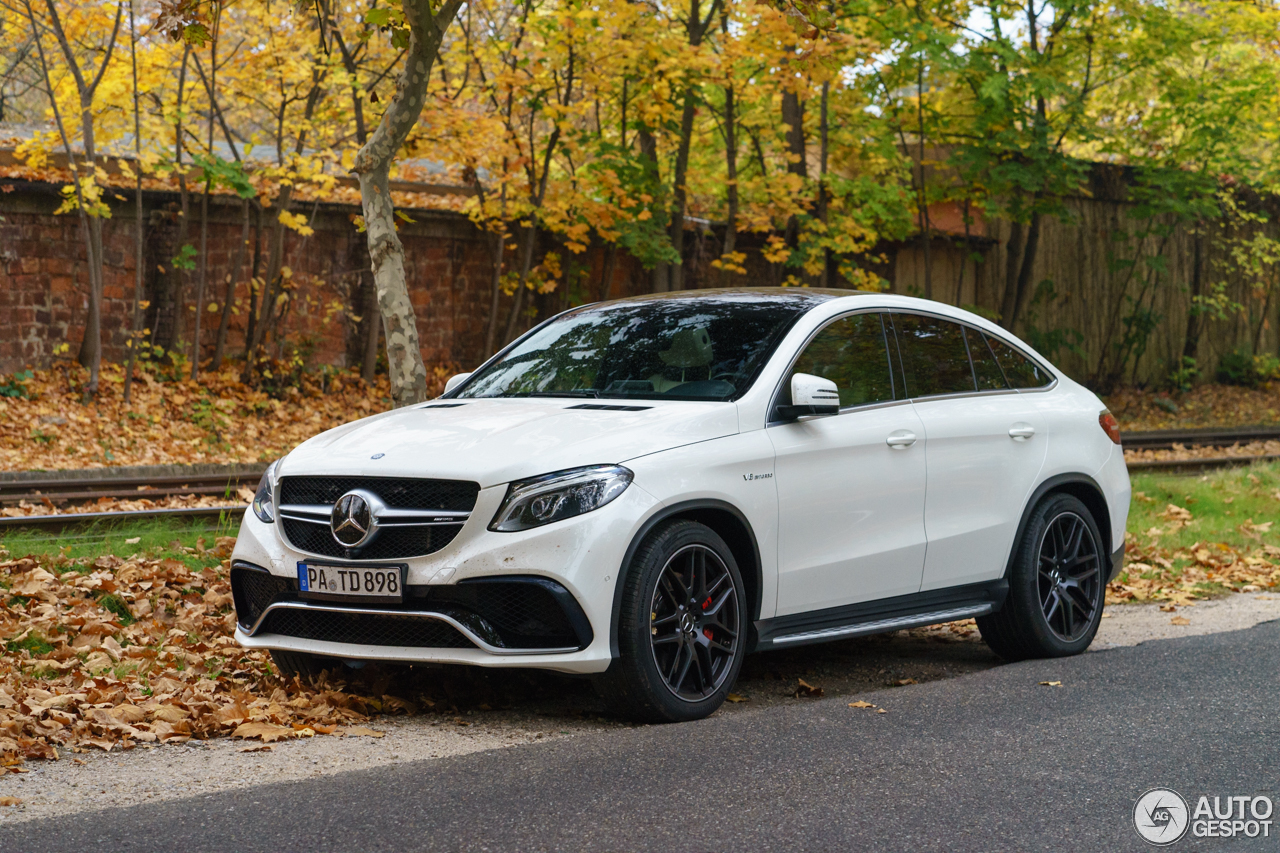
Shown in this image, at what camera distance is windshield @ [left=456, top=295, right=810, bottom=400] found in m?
5.85

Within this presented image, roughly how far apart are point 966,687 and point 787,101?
16942 mm

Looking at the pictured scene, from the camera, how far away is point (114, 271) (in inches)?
719

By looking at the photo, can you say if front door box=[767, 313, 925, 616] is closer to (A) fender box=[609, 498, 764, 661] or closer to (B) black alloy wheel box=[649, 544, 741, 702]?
(A) fender box=[609, 498, 764, 661]

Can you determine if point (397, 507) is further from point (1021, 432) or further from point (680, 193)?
point (680, 193)

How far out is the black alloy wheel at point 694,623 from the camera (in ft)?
16.9

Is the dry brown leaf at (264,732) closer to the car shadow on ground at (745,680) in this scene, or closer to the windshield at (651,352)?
the car shadow on ground at (745,680)

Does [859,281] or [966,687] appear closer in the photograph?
[966,687]

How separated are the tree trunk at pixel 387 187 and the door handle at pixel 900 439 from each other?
137 inches

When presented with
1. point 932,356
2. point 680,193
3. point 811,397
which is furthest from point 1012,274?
point 811,397

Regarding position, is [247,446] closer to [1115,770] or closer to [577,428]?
[577,428]

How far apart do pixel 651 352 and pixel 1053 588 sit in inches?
97.3

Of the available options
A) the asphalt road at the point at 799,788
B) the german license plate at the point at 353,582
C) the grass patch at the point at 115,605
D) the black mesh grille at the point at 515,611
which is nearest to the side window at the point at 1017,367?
the asphalt road at the point at 799,788

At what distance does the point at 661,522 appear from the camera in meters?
5.13

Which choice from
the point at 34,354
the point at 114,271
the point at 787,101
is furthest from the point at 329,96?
the point at 787,101
